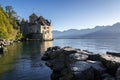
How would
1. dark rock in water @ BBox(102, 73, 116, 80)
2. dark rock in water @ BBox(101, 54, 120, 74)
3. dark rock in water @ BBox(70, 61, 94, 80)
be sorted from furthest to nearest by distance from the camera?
1. dark rock in water @ BBox(70, 61, 94, 80)
2. dark rock in water @ BBox(101, 54, 120, 74)
3. dark rock in water @ BBox(102, 73, 116, 80)

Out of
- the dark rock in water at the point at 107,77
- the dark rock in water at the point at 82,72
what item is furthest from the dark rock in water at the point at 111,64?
the dark rock in water at the point at 82,72

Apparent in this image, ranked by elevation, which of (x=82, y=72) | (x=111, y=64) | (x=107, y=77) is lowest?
(x=107, y=77)

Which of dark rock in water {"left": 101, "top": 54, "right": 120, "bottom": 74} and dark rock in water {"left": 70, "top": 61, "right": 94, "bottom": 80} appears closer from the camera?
dark rock in water {"left": 101, "top": 54, "right": 120, "bottom": 74}

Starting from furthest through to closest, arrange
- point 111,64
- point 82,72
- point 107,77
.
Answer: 1. point 82,72
2. point 111,64
3. point 107,77

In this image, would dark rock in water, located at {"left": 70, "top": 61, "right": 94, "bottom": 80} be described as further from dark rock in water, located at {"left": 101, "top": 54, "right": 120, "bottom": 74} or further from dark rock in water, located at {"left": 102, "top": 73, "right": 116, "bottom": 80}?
dark rock in water, located at {"left": 101, "top": 54, "right": 120, "bottom": 74}

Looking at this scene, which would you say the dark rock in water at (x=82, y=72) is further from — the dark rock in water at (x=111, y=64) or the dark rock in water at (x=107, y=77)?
the dark rock in water at (x=111, y=64)

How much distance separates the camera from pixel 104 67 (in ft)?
104

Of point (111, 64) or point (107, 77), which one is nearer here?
point (107, 77)

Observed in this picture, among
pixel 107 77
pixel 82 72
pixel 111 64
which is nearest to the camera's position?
pixel 107 77

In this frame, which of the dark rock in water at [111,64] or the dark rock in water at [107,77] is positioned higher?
the dark rock in water at [111,64]

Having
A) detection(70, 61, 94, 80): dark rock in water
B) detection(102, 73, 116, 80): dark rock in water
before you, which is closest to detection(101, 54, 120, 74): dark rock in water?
detection(102, 73, 116, 80): dark rock in water

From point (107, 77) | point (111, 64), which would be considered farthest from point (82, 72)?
point (111, 64)

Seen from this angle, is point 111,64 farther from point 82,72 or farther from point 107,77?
point 82,72

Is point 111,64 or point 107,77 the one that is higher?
point 111,64
